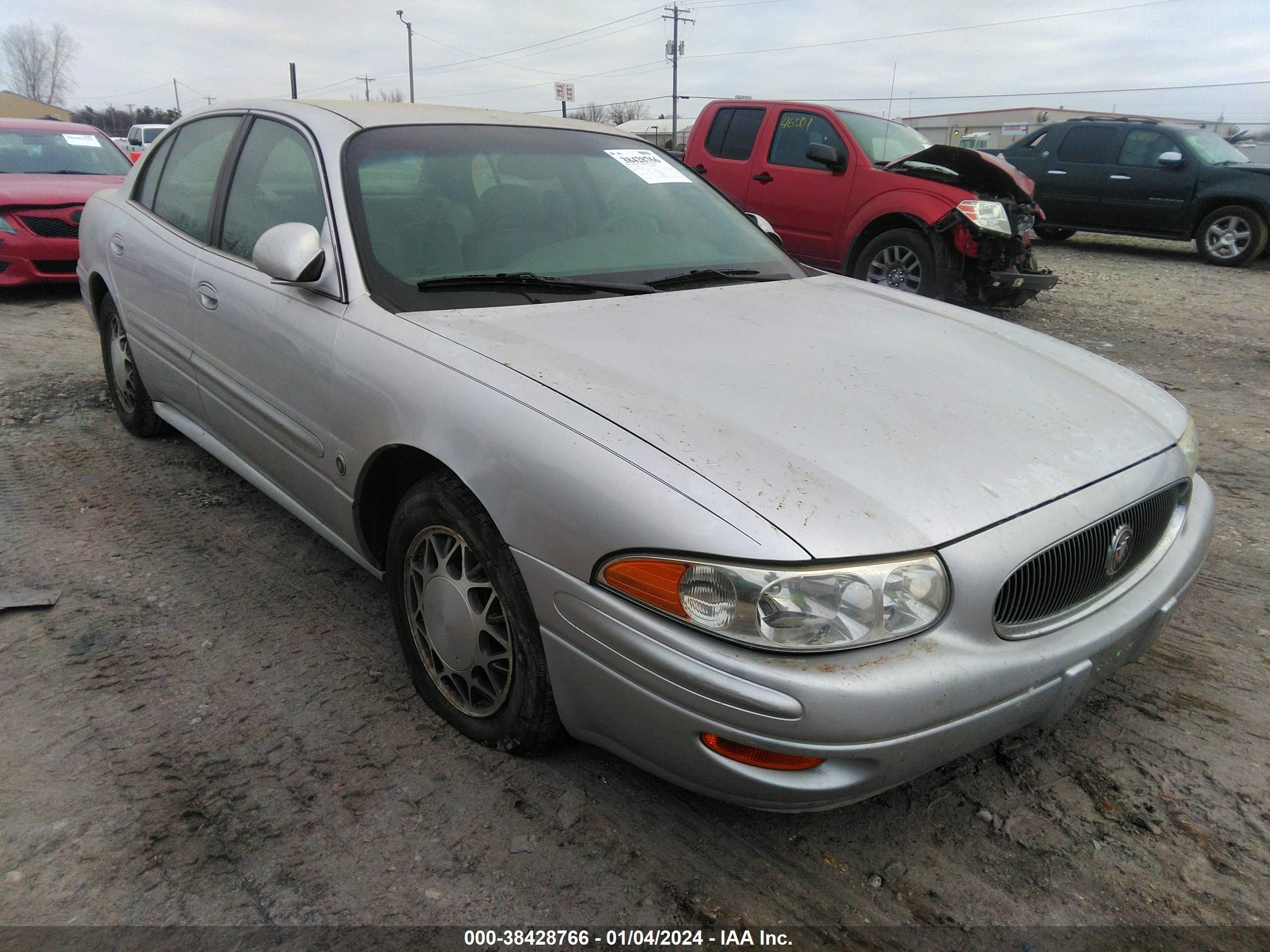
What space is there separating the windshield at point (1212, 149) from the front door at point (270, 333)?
11.6 m

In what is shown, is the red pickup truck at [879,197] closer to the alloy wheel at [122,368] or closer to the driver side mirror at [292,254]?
the alloy wheel at [122,368]

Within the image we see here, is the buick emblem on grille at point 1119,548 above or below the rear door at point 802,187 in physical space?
below

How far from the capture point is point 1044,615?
1881 millimetres

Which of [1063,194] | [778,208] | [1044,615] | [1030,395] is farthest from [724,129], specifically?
[1044,615]

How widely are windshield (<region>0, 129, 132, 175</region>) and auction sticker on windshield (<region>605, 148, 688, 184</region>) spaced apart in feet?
22.8

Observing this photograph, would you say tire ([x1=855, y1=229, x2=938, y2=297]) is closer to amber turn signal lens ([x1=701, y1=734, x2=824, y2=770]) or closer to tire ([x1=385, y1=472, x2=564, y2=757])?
tire ([x1=385, y1=472, x2=564, y2=757])

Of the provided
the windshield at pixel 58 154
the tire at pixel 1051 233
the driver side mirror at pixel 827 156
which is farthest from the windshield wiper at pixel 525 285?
the tire at pixel 1051 233

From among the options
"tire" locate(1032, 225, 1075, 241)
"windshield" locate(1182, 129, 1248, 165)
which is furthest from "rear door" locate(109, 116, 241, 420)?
"tire" locate(1032, 225, 1075, 241)

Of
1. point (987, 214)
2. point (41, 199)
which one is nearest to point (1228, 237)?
point (987, 214)

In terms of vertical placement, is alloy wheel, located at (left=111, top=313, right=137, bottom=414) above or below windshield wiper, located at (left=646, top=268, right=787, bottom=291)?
below

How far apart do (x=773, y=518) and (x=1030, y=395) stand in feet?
3.43

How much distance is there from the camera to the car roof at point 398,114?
2883mm

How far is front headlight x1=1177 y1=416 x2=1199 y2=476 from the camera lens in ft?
7.82

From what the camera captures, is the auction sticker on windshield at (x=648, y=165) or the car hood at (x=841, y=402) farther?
the auction sticker on windshield at (x=648, y=165)
